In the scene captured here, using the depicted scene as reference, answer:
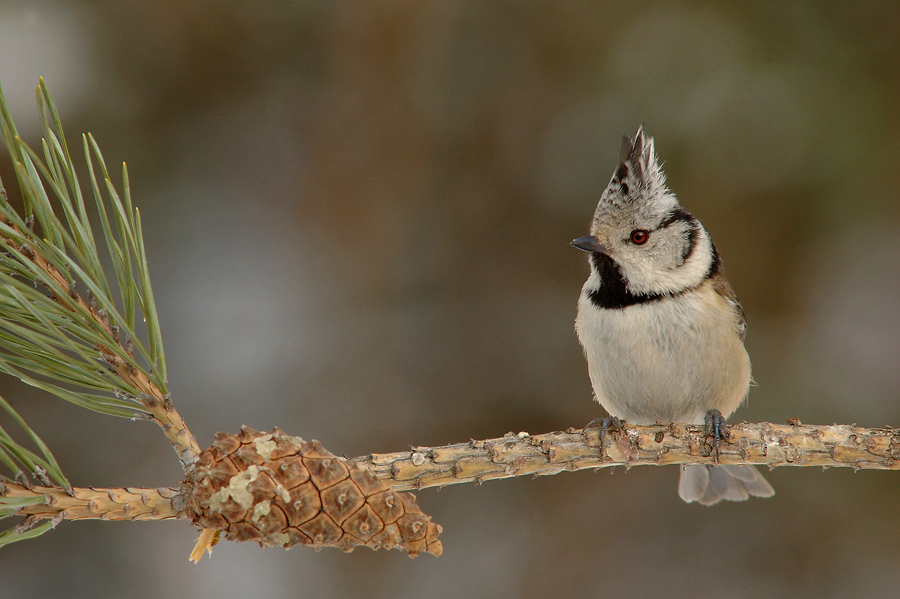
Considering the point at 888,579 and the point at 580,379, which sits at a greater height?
the point at 580,379

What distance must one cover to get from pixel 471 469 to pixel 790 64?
1.62 metres

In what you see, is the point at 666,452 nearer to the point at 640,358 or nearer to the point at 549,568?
the point at 640,358

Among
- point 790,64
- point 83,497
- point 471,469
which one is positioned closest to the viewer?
point 83,497

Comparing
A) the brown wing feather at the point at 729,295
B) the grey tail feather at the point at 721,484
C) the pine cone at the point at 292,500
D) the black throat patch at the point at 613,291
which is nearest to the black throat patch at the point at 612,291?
the black throat patch at the point at 613,291

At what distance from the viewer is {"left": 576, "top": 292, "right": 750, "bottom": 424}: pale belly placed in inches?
69.8

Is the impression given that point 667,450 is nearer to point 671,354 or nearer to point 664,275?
point 671,354

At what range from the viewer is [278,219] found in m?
2.36

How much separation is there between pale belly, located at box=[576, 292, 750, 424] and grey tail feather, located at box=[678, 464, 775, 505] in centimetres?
19

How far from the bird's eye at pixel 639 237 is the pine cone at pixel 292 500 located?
1143mm

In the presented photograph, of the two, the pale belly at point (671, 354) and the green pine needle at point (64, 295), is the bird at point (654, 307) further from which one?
the green pine needle at point (64, 295)

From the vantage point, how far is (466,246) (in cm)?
235

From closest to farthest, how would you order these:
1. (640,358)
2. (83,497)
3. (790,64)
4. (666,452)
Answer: (83,497) → (666,452) → (640,358) → (790,64)

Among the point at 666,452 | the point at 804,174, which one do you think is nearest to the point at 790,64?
the point at 804,174

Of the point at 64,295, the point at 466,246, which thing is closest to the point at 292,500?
the point at 64,295
